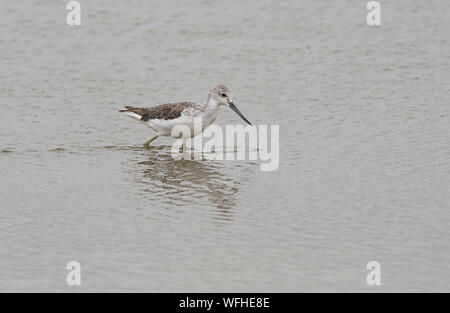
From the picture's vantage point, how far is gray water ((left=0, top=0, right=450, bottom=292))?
6934 mm

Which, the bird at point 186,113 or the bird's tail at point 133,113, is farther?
the bird's tail at point 133,113

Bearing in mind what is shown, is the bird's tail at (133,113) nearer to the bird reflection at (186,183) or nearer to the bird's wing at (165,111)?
the bird's wing at (165,111)

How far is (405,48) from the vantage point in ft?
49.9

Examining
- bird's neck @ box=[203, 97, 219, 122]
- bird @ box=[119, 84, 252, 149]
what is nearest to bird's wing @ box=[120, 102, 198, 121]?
bird @ box=[119, 84, 252, 149]

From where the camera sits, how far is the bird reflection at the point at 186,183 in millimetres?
8664

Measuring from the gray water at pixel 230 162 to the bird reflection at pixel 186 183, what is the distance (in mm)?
34

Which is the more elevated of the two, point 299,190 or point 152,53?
point 152,53

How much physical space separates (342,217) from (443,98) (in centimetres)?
536

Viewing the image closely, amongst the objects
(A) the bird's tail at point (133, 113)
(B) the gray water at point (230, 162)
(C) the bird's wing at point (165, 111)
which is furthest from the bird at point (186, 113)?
(B) the gray water at point (230, 162)

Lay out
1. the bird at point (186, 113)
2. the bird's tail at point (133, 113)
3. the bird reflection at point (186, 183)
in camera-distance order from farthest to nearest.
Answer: the bird's tail at point (133, 113) < the bird at point (186, 113) < the bird reflection at point (186, 183)

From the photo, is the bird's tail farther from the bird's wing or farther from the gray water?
the gray water

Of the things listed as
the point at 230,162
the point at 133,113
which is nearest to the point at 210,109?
the point at 230,162
